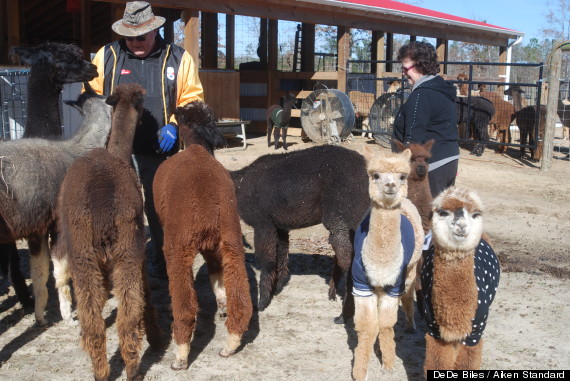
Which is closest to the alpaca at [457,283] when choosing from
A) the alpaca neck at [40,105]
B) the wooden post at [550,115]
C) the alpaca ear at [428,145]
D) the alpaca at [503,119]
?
the alpaca ear at [428,145]

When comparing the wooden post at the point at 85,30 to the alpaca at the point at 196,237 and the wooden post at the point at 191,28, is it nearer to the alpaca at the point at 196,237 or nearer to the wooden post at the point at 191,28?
the wooden post at the point at 191,28

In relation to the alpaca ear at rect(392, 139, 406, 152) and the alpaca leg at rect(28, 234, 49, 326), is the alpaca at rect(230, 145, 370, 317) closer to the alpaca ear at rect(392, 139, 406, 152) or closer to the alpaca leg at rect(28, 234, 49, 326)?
the alpaca ear at rect(392, 139, 406, 152)

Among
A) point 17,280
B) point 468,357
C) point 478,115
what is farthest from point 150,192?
point 478,115

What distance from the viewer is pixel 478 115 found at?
588 inches

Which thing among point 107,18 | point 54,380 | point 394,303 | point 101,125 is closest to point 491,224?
point 394,303

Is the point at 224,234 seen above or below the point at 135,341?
above

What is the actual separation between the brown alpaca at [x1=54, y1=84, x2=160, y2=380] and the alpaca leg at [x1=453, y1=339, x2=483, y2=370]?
6.33 feet

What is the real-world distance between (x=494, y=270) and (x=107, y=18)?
16.9m

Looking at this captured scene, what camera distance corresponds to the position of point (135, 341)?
12.0 ft

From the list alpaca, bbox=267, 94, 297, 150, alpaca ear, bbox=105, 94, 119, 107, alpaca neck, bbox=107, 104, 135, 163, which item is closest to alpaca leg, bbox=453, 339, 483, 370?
alpaca neck, bbox=107, 104, 135, 163

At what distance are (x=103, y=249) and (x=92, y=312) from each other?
392mm

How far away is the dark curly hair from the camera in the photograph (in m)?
4.75

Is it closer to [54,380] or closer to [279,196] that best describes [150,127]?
[279,196]

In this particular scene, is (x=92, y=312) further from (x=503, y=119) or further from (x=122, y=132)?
(x=503, y=119)
